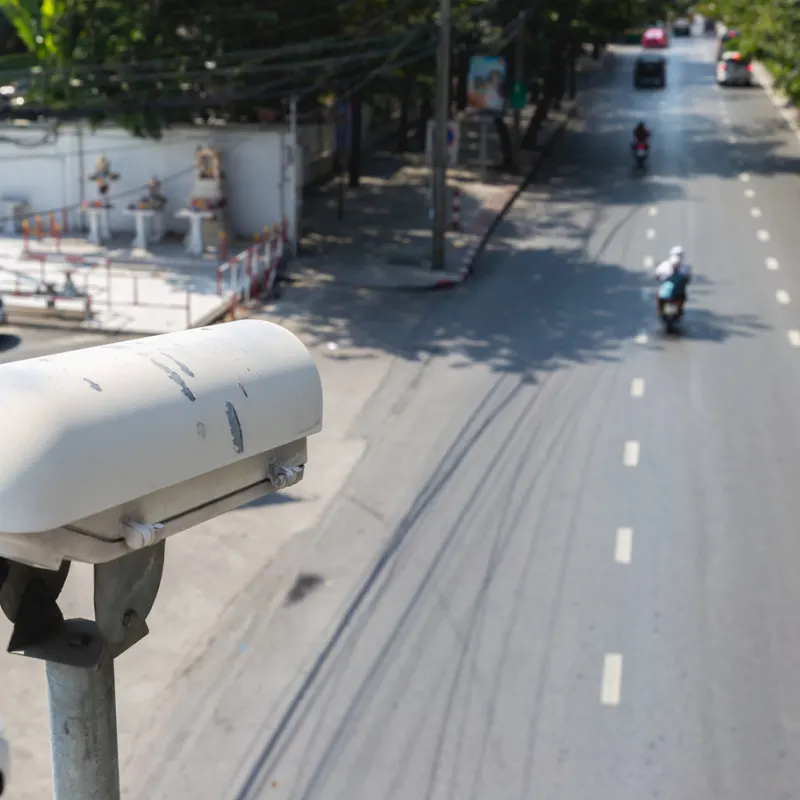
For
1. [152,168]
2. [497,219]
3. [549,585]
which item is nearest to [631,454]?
[549,585]

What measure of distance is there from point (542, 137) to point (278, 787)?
130 ft

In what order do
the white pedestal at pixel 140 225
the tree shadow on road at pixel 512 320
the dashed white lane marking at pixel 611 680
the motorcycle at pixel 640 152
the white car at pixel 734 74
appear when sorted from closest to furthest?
the dashed white lane marking at pixel 611 680 → the tree shadow on road at pixel 512 320 → the white pedestal at pixel 140 225 → the motorcycle at pixel 640 152 → the white car at pixel 734 74

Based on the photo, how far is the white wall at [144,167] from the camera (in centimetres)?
2844

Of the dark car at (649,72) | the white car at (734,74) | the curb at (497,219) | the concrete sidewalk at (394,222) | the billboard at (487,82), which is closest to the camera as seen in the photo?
the curb at (497,219)

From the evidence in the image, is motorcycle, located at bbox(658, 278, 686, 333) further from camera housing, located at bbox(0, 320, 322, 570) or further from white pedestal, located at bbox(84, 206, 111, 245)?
camera housing, located at bbox(0, 320, 322, 570)

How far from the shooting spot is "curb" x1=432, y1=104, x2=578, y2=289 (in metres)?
26.2

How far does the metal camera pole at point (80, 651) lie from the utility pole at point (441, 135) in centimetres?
2263

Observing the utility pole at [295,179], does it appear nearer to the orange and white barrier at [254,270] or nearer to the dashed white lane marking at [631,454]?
the orange and white barrier at [254,270]

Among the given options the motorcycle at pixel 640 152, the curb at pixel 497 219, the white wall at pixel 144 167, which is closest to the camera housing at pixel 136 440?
the curb at pixel 497 219

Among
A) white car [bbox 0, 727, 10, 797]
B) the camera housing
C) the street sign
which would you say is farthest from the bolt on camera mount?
the street sign

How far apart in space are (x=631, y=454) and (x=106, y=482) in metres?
13.4

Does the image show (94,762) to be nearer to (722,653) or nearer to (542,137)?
(722,653)

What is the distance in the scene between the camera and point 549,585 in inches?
478

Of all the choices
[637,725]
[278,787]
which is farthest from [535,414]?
[278,787]
